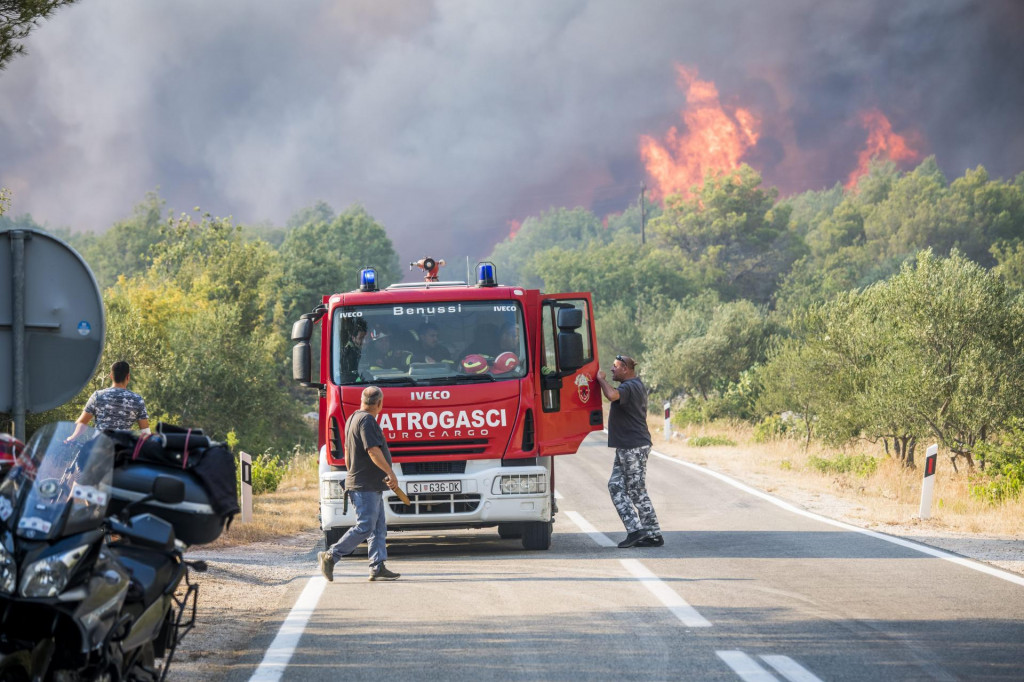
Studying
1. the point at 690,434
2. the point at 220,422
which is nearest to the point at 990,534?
the point at 690,434

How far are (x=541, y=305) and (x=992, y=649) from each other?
655cm

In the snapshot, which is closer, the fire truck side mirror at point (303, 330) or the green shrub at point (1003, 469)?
the fire truck side mirror at point (303, 330)

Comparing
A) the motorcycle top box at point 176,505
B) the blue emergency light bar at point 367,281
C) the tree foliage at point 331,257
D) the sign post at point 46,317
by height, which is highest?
the tree foliage at point 331,257

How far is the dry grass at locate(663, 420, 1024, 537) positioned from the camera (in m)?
15.0

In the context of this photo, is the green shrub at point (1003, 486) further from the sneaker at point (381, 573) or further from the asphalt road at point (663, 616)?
the sneaker at point (381, 573)

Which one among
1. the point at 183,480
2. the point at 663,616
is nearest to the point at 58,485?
the point at 183,480

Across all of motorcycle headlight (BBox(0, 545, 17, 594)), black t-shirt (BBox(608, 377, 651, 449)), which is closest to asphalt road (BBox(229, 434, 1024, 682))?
black t-shirt (BBox(608, 377, 651, 449))

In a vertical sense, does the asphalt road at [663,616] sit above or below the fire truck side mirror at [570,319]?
below

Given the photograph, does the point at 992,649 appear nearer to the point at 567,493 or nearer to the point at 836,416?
the point at 567,493

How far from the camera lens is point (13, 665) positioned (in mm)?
4762

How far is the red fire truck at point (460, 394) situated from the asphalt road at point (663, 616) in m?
0.60

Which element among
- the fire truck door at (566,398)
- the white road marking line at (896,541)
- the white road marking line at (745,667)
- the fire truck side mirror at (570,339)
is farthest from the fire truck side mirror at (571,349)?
the white road marking line at (745,667)

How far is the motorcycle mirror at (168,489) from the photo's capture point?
212 inches

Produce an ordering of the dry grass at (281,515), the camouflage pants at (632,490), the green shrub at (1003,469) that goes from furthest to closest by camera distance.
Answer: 1. the green shrub at (1003,469)
2. the dry grass at (281,515)
3. the camouflage pants at (632,490)
